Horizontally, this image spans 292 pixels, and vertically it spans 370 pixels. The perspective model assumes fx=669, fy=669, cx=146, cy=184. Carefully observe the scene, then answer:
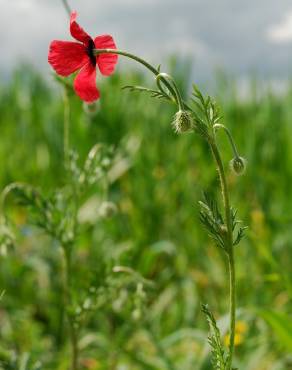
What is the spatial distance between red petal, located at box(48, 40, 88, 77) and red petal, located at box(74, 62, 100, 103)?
0.05 feet

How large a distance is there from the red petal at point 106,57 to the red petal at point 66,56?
0.08 feet

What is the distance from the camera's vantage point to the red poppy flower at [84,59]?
38.4 inches

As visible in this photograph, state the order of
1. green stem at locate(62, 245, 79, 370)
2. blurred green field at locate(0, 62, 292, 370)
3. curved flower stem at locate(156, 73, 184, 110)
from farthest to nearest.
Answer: blurred green field at locate(0, 62, 292, 370)
green stem at locate(62, 245, 79, 370)
curved flower stem at locate(156, 73, 184, 110)

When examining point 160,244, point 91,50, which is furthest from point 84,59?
point 160,244

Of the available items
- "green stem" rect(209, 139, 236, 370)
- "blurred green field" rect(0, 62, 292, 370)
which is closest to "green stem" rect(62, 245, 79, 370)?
"blurred green field" rect(0, 62, 292, 370)

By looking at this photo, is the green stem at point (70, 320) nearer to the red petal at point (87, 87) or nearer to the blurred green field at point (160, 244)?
the blurred green field at point (160, 244)

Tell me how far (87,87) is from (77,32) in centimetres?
8

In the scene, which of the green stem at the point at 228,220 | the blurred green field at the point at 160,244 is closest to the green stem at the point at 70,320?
the blurred green field at the point at 160,244

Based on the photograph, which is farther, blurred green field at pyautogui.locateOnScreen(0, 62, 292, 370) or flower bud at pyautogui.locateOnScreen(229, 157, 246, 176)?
blurred green field at pyautogui.locateOnScreen(0, 62, 292, 370)

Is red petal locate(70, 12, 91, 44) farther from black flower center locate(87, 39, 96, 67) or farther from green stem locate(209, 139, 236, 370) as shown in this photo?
green stem locate(209, 139, 236, 370)

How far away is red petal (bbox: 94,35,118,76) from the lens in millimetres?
989

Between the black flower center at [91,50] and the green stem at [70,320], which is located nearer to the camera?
the black flower center at [91,50]

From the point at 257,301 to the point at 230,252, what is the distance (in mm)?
1811

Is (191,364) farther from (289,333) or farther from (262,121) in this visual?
(262,121)
